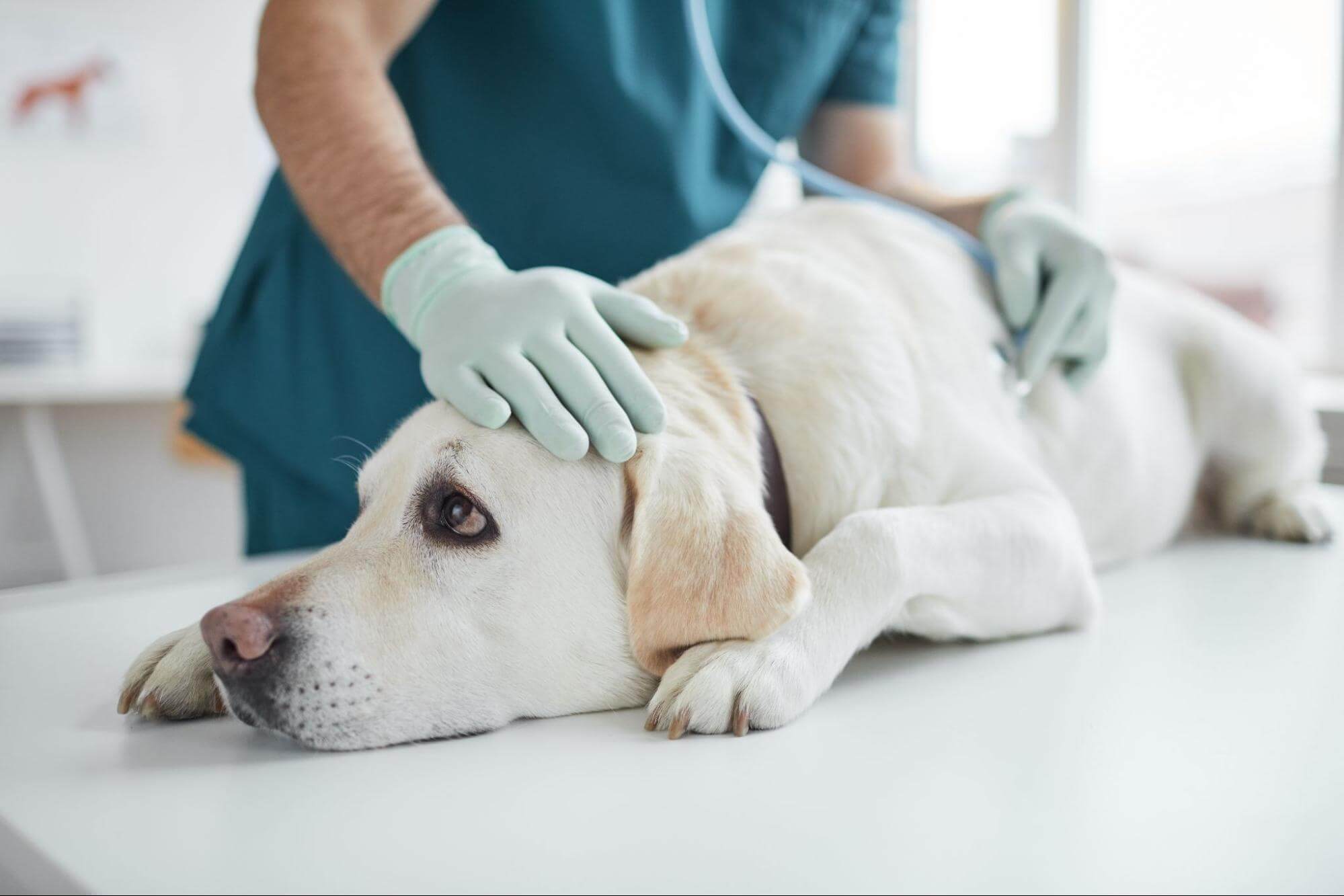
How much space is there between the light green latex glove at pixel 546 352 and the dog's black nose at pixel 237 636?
269 millimetres

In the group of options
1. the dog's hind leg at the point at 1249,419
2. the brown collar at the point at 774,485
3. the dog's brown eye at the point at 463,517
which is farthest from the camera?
the dog's hind leg at the point at 1249,419

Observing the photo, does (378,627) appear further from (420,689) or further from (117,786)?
(117,786)

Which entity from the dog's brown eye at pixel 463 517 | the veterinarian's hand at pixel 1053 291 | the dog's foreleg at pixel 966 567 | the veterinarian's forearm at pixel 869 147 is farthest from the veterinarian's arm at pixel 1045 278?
the dog's brown eye at pixel 463 517

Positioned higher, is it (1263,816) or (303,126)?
Result: (303,126)

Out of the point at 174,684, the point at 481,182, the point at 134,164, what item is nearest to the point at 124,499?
the point at 134,164

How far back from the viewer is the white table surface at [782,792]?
0.60m

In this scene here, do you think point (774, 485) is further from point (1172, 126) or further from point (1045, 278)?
point (1172, 126)

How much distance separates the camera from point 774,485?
1.05m

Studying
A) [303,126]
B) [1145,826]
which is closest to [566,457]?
[1145,826]

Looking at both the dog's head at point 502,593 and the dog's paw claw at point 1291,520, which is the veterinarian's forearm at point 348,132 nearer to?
the dog's head at point 502,593

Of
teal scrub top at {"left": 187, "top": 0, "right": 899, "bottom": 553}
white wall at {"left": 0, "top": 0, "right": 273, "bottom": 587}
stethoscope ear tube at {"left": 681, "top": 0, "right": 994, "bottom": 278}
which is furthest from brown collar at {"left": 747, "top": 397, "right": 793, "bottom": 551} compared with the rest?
white wall at {"left": 0, "top": 0, "right": 273, "bottom": 587}

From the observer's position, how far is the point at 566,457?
3.08 ft

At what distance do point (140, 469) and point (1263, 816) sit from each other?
18.0ft

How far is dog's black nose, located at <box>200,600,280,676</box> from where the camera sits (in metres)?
0.81
